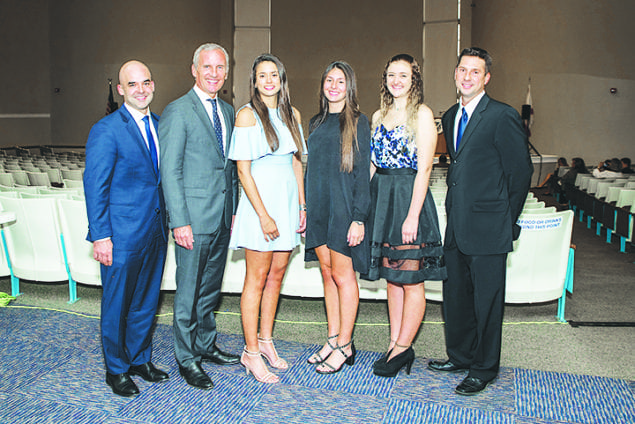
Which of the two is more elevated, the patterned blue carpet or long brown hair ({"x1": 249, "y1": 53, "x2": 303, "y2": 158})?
long brown hair ({"x1": 249, "y1": 53, "x2": 303, "y2": 158})

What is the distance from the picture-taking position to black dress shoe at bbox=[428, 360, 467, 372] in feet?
10.7

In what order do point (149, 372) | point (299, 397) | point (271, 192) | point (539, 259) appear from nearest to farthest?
1. point (299, 397)
2. point (271, 192)
3. point (149, 372)
4. point (539, 259)

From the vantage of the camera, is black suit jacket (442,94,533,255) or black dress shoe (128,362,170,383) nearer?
black suit jacket (442,94,533,255)

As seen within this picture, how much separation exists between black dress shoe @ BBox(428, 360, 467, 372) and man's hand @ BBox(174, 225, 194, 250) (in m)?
1.53

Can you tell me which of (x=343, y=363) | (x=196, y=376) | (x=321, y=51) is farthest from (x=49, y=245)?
(x=321, y=51)

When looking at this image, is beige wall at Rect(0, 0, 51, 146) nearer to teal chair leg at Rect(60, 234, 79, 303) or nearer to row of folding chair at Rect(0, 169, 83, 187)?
row of folding chair at Rect(0, 169, 83, 187)

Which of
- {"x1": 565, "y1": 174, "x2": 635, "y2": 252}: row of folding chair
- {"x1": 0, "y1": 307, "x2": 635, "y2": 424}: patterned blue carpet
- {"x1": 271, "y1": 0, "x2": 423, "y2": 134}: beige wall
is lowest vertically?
{"x1": 0, "y1": 307, "x2": 635, "y2": 424}: patterned blue carpet

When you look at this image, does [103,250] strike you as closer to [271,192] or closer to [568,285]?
[271,192]

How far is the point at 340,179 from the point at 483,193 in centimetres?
74

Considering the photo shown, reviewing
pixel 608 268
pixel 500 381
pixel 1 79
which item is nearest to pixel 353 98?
pixel 500 381

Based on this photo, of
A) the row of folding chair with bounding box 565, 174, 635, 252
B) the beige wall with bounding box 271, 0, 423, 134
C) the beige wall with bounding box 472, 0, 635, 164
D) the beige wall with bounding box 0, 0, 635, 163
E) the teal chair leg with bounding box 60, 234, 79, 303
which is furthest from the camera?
the beige wall with bounding box 271, 0, 423, 134

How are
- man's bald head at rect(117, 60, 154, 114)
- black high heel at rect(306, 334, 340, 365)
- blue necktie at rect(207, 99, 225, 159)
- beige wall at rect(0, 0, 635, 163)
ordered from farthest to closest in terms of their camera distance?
beige wall at rect(0, 0, 635, 163)
black high heel at rect(306, 334, 340, 365)
blue necktie at rect(207, 99, 225, 159)
man's bald head at rect(117, 60, 154, 114)

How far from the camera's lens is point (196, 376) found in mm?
3080

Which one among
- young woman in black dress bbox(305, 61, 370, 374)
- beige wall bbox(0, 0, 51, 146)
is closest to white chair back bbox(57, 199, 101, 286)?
young woman in black dress bbox(305, 61, 370, 374)
